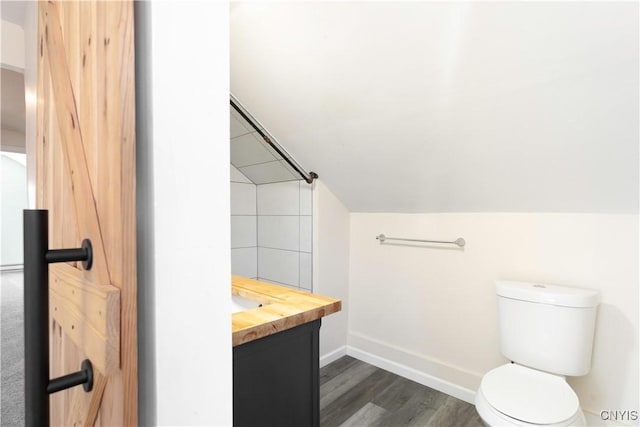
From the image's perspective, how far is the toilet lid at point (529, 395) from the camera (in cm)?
117

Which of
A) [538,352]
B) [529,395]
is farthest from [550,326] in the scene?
[529,395]

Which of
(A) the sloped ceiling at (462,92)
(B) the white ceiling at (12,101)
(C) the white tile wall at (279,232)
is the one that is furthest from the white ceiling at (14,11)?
(C) the white tile wall at (279,232)

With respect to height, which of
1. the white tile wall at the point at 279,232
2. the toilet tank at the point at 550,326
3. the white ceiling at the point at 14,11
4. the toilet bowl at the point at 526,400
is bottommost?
the toilet bowl at the point at 526,400

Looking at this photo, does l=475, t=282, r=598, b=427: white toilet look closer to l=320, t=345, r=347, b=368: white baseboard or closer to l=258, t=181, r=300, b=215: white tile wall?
l=320, t=345, r=347, b=368: white baseboard

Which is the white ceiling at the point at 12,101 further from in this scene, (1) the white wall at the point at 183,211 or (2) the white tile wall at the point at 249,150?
(1) the white wall at the point at 183,211

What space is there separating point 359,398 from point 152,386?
1.81 m

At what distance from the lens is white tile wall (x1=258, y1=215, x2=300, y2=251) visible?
240 cm

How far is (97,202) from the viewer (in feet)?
1.58

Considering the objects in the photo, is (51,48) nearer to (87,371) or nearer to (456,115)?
(87,371)

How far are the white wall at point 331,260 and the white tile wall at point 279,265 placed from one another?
205mm

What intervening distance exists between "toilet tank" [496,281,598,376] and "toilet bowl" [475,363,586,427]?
0.08 metres

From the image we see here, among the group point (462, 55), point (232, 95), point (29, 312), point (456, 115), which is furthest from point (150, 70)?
point (232, 95)

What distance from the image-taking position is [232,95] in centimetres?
192

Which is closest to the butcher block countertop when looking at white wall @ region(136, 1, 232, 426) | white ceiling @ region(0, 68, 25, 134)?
white wall @ region(136, 1, 232, 426)
